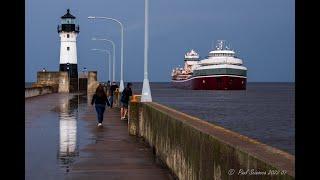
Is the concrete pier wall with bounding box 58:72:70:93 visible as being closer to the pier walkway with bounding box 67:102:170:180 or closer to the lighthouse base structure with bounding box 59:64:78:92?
the lighthouse base structure with bounding box 59:64:78:92

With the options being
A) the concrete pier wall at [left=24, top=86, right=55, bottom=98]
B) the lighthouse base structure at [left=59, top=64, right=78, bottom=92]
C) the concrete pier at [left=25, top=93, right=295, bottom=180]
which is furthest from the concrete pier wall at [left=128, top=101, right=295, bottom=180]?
the lighthouse base structure at [left=59, top=64, right=78, bottom=92]

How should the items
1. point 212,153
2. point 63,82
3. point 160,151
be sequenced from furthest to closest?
1. point 63,82
2. point 160,151
3. point 212,153

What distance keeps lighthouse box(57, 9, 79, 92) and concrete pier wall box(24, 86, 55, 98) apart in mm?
9443

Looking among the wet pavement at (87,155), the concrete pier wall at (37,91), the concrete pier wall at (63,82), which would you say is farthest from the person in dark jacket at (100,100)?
the concrete pier wall at (63,82)

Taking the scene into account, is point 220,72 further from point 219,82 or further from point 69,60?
point 69,60

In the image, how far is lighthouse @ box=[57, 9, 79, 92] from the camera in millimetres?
76938

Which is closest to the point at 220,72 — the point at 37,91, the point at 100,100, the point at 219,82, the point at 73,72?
the point at 219,82

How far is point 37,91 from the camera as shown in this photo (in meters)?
54.0

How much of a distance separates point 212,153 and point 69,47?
7248 centimetres

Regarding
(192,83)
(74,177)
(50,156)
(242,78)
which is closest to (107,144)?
(50,156)

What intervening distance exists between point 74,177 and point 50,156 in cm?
303

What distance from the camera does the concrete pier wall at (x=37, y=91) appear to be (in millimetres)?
47781
